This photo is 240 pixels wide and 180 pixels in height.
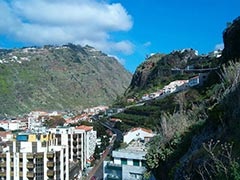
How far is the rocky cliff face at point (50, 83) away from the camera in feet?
420

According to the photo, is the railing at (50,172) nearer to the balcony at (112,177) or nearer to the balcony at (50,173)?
the balcony at (50,173)

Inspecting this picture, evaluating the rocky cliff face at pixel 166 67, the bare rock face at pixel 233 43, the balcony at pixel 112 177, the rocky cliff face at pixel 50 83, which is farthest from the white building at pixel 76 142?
the rocky cliff face at pixel 50 83

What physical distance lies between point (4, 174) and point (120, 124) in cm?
2814

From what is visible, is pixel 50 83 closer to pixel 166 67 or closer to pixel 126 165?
pixel 166 67

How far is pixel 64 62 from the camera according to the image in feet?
580

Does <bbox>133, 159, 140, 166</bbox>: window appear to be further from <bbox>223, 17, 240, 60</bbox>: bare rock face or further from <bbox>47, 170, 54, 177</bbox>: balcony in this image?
<bbox>223, 17, 240, 60</bbox>: bare rock face

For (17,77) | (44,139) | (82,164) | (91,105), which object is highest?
(17,77)

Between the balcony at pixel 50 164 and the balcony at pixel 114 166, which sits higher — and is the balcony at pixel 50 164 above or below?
below

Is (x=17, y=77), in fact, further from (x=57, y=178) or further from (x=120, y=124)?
(x=57, y=178)

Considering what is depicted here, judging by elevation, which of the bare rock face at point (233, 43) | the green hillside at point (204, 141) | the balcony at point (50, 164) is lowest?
the balcony at point (50, 164)

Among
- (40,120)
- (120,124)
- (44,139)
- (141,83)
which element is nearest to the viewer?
(44,139)

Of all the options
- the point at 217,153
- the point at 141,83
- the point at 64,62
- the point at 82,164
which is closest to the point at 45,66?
the point at 64,62

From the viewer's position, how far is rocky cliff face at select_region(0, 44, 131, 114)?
12800cm

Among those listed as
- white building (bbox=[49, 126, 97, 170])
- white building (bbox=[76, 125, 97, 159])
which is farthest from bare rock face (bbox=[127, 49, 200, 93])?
white building (bbox=[49, 126, 97, 170])
